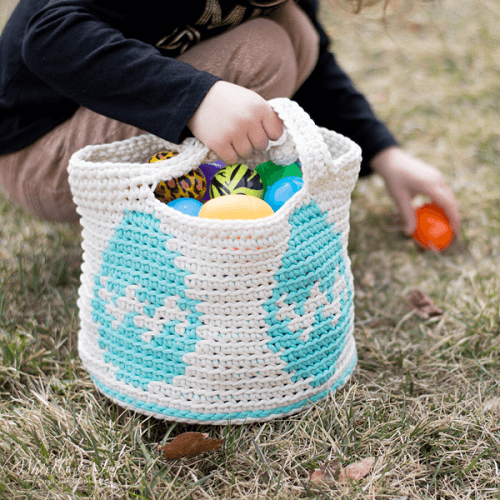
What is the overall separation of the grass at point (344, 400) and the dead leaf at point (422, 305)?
0.02m

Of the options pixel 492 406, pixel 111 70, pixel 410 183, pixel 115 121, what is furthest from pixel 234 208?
pixel 410 183

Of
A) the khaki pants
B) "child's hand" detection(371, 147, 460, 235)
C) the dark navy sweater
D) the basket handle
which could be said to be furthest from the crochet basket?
"child's hand" detection(371, 147, 460, 235)

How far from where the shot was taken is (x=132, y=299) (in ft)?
3.18

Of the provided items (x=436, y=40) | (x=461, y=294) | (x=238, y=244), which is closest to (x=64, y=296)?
(x=238, y=244)

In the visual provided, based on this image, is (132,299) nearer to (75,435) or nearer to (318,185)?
(75,435)

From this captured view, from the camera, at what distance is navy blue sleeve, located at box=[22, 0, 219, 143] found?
1.02 metres

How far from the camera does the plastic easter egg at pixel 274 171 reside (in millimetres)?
1116

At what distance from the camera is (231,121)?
989mm

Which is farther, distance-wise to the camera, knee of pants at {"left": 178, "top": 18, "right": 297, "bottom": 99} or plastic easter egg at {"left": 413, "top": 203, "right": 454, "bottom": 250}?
plastic easter egg at {"left": 413, "top": 203, "right": 454, "bottom": 250}

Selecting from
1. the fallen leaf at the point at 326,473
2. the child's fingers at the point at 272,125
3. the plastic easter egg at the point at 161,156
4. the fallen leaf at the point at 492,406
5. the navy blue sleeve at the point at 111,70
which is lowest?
the fallen leaf at the point at 492,406

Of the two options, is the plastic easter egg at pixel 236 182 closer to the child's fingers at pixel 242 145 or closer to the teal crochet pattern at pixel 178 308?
the child's fingers at pixel 242 145

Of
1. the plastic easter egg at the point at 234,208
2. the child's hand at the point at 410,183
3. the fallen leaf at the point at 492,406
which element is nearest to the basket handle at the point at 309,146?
the plastic easter egg at the point at 234,208

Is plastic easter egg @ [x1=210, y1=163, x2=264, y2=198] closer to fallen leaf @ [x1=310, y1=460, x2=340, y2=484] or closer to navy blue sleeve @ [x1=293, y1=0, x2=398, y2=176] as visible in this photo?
fallen leaf @ [x1=310, y1=460, x2=340, y2=484]

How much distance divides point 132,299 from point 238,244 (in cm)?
23
